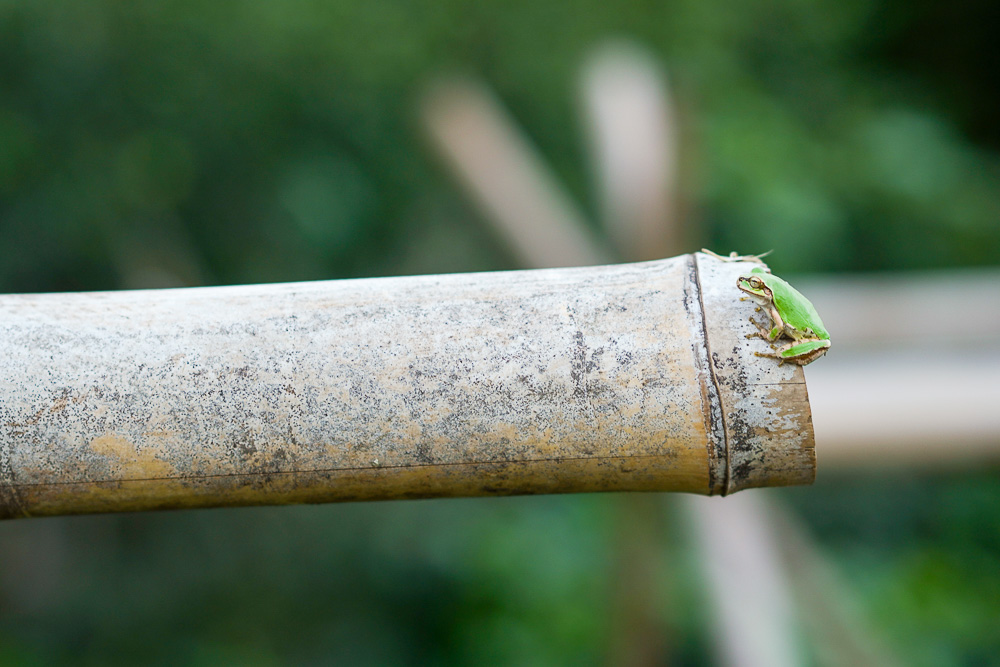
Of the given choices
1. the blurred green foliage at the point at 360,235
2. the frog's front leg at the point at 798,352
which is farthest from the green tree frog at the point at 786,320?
the blurred green foliage at the point at 360,235

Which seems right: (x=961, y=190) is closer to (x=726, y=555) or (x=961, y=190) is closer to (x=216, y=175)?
(x=726, y=555)

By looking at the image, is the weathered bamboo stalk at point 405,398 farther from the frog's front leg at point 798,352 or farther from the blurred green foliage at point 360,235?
the blurred green foliage at point 360,235

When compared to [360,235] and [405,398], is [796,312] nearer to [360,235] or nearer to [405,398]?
[405,398]

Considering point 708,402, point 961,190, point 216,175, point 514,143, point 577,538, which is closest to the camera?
point 708,402

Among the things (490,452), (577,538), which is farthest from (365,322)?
(577,538)

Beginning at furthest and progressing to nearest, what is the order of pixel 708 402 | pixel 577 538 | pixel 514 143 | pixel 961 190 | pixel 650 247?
pixel 961 190 < pixel 577 538 < pixel 514 143 < pixel 650 247 < pixel 708 402

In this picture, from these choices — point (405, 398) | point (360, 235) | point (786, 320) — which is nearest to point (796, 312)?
point (786, 320)
